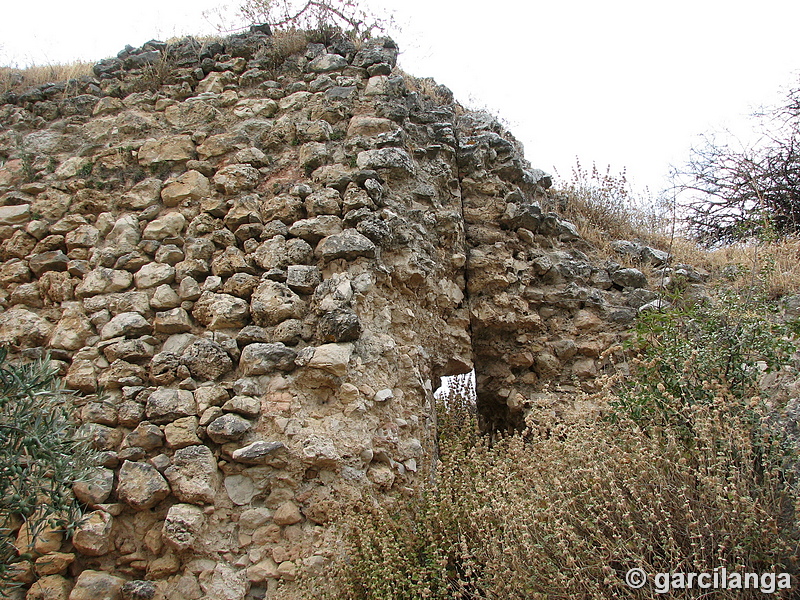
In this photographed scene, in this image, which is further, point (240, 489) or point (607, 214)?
point (607, 214)

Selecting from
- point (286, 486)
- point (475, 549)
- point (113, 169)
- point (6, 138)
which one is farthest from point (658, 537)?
point (6, 138)

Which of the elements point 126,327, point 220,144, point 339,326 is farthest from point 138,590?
point 220,144

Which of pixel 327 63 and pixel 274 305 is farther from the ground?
pixel 327 63

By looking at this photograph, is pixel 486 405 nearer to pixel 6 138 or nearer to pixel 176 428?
pixel 176 428

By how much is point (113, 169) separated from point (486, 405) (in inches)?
147

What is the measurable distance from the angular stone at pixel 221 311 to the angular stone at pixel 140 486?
3.12 ft

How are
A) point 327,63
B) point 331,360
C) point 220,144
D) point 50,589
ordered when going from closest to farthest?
1. point 50,589
2. point 331,360
3. point 220,144
4. point 327,63

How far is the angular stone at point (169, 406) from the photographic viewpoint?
3.16 metres

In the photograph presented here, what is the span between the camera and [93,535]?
2.75 meters

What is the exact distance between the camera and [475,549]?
282 cm

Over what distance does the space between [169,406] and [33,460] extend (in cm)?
74

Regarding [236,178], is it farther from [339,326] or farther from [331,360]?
[331,360]

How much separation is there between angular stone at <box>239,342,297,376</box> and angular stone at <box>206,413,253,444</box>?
339 millimetres

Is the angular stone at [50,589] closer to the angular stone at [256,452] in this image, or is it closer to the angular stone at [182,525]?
the angular stone at [182,525]
